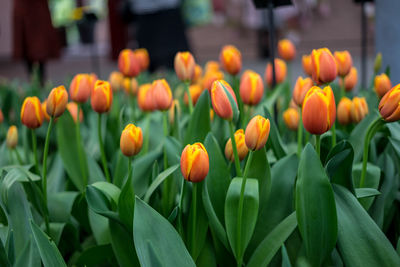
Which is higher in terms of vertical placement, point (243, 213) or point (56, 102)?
point (56, 102)

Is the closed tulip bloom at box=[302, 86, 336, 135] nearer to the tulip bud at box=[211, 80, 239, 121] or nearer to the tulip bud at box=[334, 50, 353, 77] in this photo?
the tulip bud at box=[211, 80, 239, 121]

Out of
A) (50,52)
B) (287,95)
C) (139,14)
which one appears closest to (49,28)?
(50,52)

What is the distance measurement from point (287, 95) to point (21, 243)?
71cm

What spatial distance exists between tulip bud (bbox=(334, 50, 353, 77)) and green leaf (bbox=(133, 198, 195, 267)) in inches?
14.5

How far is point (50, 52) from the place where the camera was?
122 inches

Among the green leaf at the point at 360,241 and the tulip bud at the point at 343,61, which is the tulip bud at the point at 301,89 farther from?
the green leaf at the point at 360,241

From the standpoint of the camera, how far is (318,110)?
1.42 ft

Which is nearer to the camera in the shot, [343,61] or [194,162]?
[194,162]

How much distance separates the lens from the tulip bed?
44 centimetres

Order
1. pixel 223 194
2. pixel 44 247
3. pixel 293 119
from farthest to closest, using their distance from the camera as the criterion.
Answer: pixel 293 119, pixel 223 194, pixel 44 247

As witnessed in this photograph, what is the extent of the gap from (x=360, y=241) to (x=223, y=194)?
15 centimetres

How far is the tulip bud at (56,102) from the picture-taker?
565 millimetres

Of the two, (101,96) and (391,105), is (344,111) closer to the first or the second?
(391,105)

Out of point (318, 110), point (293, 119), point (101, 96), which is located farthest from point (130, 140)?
point (293, 119)
